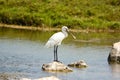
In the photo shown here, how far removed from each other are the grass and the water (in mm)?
5493

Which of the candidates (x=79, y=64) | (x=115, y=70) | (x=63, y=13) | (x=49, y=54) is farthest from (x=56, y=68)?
(x=63, y=13)

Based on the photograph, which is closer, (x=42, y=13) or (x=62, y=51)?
(x=62, y=51)

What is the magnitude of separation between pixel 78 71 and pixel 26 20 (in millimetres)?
26459

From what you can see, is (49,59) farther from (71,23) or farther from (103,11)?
(103,11)

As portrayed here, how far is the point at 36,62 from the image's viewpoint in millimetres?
25922

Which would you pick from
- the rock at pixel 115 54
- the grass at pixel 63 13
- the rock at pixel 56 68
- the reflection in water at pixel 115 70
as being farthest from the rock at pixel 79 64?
the grass at pixel 63 13

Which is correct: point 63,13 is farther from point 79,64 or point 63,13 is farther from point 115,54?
point 79,64

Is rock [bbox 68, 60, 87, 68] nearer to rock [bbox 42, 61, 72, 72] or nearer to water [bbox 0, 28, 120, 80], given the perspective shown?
water [bbox 0, 28, 120, 80]

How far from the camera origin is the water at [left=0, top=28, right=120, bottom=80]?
75.1ft

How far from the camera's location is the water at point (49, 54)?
22.9 m

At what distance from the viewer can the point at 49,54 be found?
2917cm

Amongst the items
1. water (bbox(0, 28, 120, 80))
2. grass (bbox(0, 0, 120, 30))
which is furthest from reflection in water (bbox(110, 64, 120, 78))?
grass (bbox(0, 0, 120, 30))

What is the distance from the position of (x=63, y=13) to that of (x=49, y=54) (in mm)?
23643

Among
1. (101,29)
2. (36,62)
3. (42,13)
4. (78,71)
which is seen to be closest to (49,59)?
(36,62)
